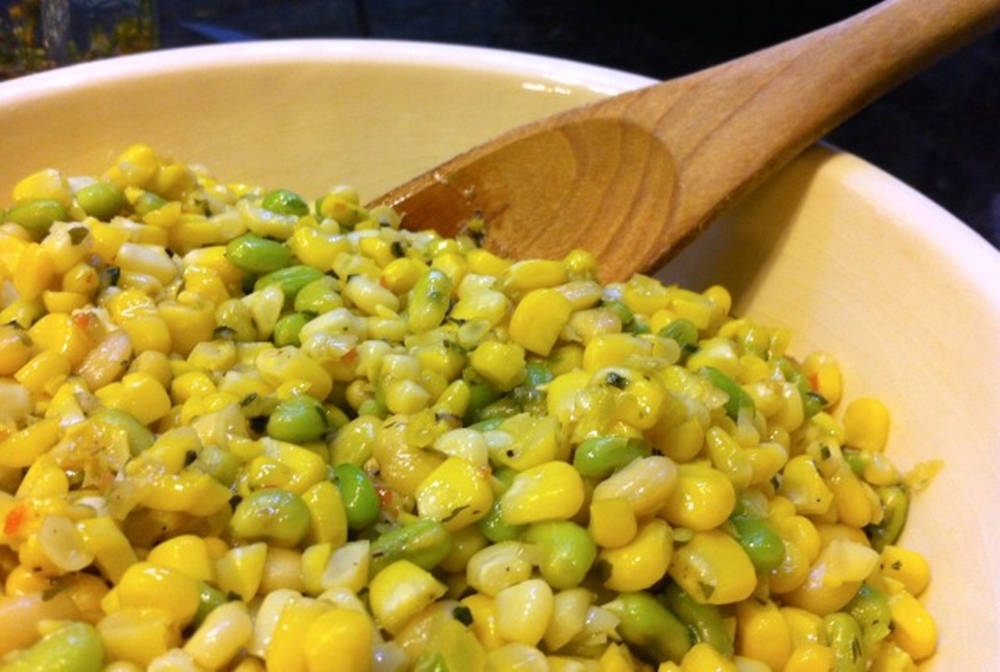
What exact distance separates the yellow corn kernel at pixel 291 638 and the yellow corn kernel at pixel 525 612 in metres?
0.17

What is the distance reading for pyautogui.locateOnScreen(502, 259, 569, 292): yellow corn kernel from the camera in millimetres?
1239

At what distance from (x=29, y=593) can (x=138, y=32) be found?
1431mm

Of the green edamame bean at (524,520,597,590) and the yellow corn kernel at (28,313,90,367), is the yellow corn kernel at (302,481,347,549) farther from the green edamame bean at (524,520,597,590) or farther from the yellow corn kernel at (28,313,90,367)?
the yellow corn kernel at (28,313,90,367)

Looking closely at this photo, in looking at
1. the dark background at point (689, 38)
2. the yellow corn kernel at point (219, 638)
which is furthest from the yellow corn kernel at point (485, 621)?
the dark background at point (689, 38)

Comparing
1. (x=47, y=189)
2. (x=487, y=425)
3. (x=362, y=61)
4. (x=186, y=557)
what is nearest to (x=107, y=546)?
(x=186, y=557)

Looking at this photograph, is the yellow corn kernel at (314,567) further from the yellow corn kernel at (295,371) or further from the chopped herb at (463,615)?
the yellow corn kernel at (295,371)

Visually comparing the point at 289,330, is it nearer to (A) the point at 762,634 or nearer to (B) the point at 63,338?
(B) the point at 63,338

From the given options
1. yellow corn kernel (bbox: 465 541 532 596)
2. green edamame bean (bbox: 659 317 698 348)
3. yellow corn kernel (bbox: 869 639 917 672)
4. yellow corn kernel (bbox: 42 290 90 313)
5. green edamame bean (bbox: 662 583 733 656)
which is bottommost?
yellow corn kernel (bbox: 869 639 917 672)

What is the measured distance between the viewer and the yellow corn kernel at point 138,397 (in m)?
1.03

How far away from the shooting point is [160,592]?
833 mm

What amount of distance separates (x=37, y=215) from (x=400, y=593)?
707mm

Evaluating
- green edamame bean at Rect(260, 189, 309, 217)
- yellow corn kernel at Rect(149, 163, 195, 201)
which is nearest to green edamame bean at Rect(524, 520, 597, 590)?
green edamame bean at Rect(260, 189, 309, 217)

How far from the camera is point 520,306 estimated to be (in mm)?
1181

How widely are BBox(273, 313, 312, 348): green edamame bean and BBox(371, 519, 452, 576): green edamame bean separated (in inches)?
14.4
